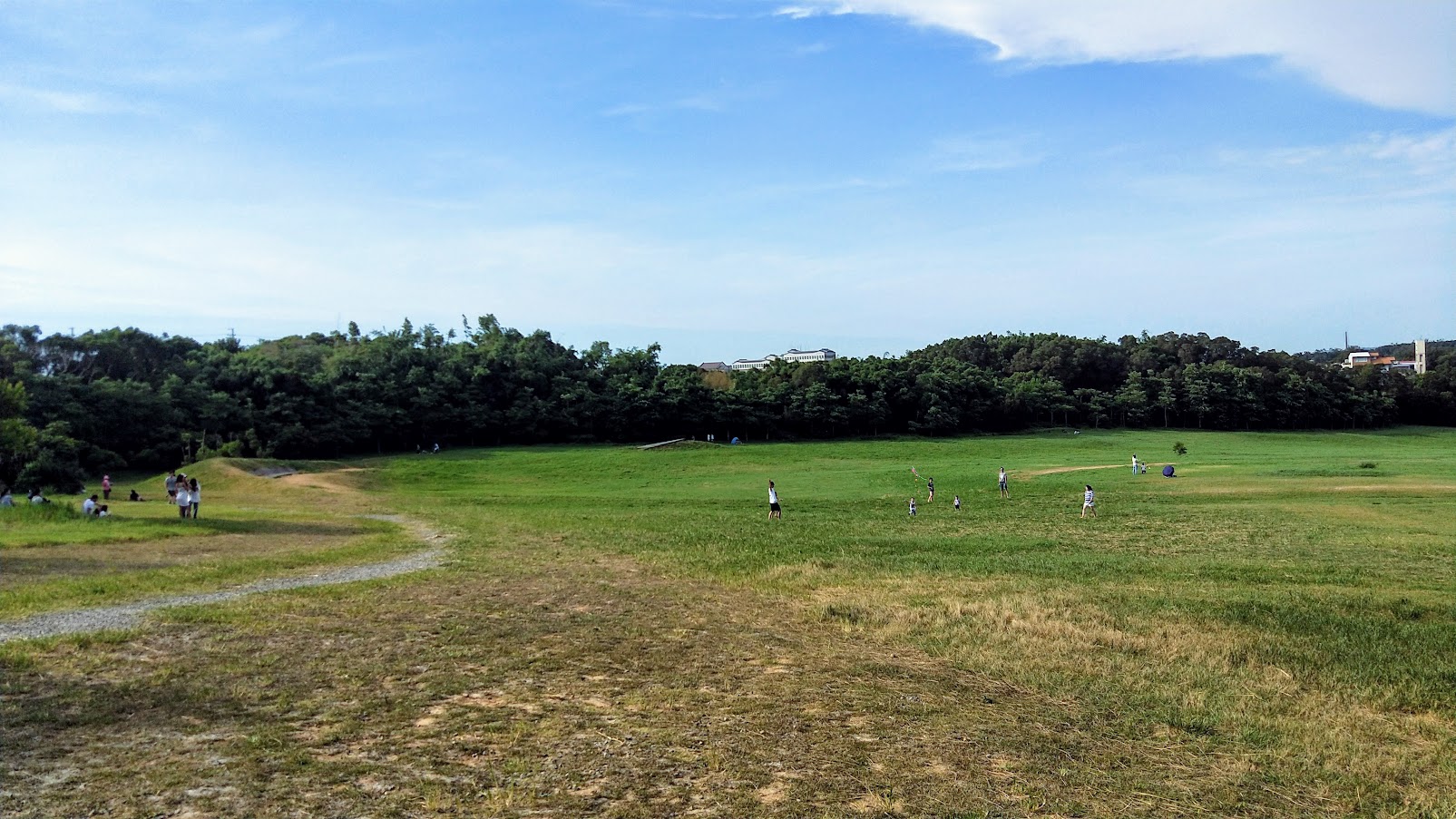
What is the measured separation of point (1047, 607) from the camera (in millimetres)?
15289

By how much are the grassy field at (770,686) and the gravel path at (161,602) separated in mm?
689

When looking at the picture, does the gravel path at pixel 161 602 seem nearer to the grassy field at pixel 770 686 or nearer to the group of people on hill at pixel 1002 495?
the grassy field at pixel 770 686

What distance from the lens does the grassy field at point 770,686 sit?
7.64 metres

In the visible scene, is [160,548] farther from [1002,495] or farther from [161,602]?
[1002,495]

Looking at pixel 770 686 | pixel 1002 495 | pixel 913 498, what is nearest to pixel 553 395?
pixel 1002 495

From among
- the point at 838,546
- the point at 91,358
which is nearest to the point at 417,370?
the point at 91,358

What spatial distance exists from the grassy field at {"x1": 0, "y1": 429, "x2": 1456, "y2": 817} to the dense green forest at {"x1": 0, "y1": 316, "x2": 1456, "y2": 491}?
981 inches

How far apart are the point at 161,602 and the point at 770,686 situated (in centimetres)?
1082

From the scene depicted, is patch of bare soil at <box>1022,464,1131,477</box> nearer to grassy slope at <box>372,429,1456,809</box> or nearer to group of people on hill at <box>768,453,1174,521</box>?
grassy slope at <box>372,429,1456,809</box>

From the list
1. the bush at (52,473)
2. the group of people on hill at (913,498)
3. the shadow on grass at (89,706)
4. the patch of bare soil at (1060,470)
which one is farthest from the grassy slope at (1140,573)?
the bush at (52,473)

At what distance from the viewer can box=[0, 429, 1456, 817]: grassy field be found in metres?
7.64

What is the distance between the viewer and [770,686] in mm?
10711

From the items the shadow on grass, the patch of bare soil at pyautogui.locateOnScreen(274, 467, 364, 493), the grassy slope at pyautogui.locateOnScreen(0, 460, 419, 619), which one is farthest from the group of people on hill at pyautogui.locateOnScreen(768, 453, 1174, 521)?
the shadow on grass

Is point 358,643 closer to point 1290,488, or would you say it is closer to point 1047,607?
point 1047,607
